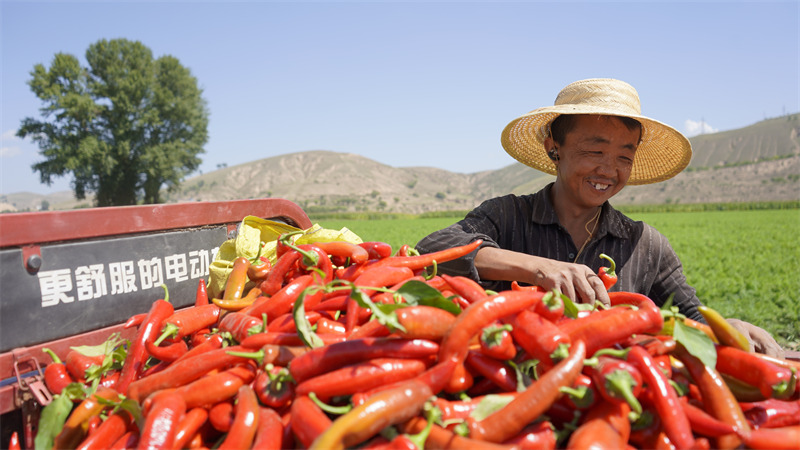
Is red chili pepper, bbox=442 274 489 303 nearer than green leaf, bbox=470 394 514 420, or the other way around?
green leaf, bbox=470 394 514 420

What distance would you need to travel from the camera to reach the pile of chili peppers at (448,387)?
1.68 meters

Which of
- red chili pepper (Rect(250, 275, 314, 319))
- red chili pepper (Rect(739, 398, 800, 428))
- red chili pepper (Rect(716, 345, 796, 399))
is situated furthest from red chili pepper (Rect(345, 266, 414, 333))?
red chili pepper (Rect(739, 398, 800, 428))

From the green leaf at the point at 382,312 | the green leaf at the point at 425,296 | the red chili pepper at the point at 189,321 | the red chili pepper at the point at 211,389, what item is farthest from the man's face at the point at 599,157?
the red chili pepper at the point at 211,389

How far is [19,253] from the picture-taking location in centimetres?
251

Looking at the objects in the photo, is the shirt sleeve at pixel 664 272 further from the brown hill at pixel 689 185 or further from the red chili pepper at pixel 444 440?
the brown hill at pixel 689 185

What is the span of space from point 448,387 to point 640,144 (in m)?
3.60

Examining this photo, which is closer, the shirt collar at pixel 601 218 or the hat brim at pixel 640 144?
the hat brim at pixel 640 144

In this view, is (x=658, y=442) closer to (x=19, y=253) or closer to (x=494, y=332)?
(x=494, y=332)

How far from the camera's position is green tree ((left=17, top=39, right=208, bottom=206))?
4991 cm

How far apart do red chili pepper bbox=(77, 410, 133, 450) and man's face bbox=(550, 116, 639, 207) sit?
3.24m

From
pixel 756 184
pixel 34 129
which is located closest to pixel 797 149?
pixel 756 184

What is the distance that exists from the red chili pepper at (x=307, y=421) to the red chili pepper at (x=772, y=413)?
1.57m

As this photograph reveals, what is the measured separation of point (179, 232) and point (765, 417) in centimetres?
325

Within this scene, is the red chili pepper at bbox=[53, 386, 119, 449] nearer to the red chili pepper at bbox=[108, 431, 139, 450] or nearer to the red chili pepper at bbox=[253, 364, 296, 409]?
the red chili pepper at bbox=[108, 431, 139, 450]
